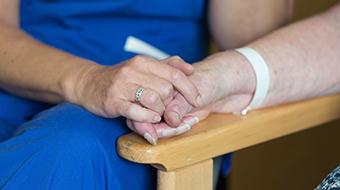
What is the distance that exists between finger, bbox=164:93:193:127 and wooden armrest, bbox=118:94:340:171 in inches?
0.9

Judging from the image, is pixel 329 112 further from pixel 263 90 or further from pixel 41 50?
pixel 41 50

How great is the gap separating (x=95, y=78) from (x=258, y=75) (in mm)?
240

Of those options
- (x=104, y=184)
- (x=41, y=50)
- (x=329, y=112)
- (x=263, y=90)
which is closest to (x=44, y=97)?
(x=41, y=50)

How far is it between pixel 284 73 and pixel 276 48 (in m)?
0.04

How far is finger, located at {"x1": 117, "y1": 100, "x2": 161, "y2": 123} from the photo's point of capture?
3.18 ft

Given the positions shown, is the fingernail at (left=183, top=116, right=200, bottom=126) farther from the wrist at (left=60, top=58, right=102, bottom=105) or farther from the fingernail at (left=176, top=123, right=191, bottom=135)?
the wrist at (left=60, top=58, right=102, bottom=105)

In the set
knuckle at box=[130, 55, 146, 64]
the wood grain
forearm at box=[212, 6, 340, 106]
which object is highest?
forearm at box=[212, 6, 340, 106]

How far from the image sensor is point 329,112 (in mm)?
1150

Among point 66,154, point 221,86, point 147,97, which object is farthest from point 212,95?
point 66,154

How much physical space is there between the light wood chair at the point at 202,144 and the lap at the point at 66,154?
0.11ft

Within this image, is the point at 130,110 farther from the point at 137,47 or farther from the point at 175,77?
the point at 137,47

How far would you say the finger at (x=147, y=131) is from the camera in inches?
37.3

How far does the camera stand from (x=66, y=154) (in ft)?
3.04

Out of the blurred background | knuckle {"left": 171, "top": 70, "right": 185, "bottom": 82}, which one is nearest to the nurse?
knuckle {"left": 171, "top": 70, "right": 185, "bottom": 82}
